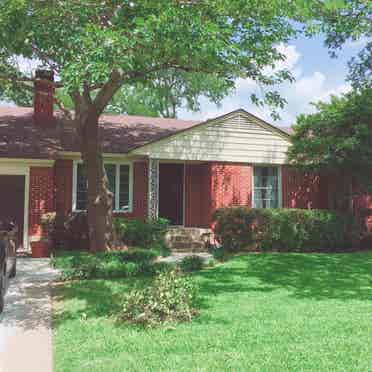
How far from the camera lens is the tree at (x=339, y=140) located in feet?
44.2

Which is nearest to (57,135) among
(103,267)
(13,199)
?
(13,199)

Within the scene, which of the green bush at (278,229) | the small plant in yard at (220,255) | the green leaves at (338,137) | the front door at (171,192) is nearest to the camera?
the small plant in yard at (220,255)

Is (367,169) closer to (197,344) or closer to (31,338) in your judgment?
(197,344)

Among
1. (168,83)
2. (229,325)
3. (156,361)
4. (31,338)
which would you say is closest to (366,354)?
(229,325)

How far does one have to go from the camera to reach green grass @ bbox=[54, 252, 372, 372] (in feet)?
14.9

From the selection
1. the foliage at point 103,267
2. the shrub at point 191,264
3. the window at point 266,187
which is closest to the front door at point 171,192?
the window at point 266,187

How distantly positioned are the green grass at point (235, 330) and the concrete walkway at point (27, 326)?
0.17m

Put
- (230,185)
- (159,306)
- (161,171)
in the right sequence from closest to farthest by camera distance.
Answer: (159,306) → (230,185) → (161,171)

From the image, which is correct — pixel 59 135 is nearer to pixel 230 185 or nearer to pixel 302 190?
pixel 230 185

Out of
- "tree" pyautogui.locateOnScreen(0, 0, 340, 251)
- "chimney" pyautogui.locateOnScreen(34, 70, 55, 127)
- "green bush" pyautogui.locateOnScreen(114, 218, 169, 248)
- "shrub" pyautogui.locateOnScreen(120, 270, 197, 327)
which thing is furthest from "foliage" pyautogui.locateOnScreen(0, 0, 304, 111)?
"chimney" pyautogui.locateOnScreen(34, 70, 55, 127)

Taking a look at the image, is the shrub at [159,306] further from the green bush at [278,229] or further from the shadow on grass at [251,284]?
the green bush at [278,229]

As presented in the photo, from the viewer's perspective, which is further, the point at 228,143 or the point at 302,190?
the point at 302,190

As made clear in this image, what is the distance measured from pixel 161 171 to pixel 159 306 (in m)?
11.7

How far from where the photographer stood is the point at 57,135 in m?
15.7
